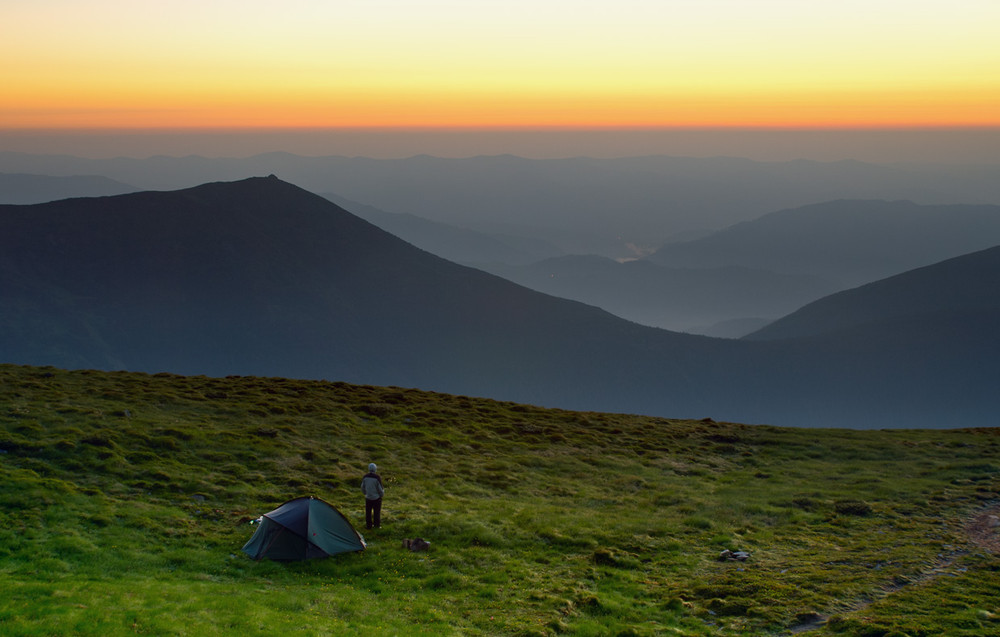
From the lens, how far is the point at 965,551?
27844 millimetres

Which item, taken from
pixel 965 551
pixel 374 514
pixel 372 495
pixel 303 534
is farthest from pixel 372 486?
pixel 965 551

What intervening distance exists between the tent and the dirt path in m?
15.4

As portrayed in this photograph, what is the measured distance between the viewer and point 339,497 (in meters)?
33.1

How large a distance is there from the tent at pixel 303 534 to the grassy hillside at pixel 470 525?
0.61 metres

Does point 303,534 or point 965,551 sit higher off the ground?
point 965,551

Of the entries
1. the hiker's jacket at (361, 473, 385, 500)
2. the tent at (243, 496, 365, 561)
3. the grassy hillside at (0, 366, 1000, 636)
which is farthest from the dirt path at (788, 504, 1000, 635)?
the tent at (243, 496, 365, 561)

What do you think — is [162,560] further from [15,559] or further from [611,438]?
[611,438]

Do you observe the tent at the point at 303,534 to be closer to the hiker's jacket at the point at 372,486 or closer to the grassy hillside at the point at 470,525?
the grassy hillside at the point at 470,525

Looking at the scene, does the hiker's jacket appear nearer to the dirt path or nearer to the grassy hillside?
the grassy hillside

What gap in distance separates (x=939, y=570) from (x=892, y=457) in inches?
1222

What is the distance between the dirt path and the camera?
20.3 m

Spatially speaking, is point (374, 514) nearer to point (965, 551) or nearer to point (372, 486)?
point (372, 486)

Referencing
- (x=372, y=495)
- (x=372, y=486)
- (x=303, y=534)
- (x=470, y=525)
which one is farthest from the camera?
(x=470, y=525)

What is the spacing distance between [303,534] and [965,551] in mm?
26293
